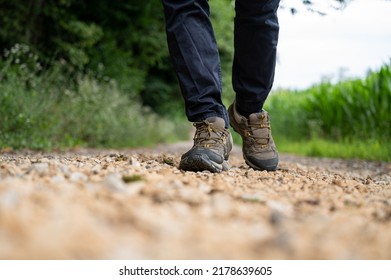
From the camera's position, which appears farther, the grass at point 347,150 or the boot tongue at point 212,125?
the grass at point 347,150

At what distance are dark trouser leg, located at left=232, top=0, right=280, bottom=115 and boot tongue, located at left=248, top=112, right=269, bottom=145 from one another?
3cm

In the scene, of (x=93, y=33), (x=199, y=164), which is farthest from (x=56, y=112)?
(x=199, y=164)

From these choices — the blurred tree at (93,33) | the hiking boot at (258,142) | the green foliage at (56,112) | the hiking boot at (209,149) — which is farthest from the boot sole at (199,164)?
the blurred tree at (93,33)

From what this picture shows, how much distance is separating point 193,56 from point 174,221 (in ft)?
4.38

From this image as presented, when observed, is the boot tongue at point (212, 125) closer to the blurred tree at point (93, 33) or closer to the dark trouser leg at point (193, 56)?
the dark trouser leg at point (193, 56)

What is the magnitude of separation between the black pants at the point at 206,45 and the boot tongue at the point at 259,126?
0.63ft

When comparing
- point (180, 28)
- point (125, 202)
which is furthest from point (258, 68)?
point (125, 202)

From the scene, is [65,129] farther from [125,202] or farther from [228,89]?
[228,89]

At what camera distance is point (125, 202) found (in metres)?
1.18

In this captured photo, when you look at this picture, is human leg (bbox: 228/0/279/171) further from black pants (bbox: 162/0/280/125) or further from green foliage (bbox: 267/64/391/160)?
green foliage (bbox: 267/64/391/160)

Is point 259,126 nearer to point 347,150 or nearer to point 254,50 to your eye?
point 254,50


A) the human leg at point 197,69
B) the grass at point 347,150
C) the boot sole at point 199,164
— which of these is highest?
the human leg at point 197,69

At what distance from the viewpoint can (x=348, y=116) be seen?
698 centimetres

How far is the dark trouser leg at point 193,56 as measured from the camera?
2289 mm
